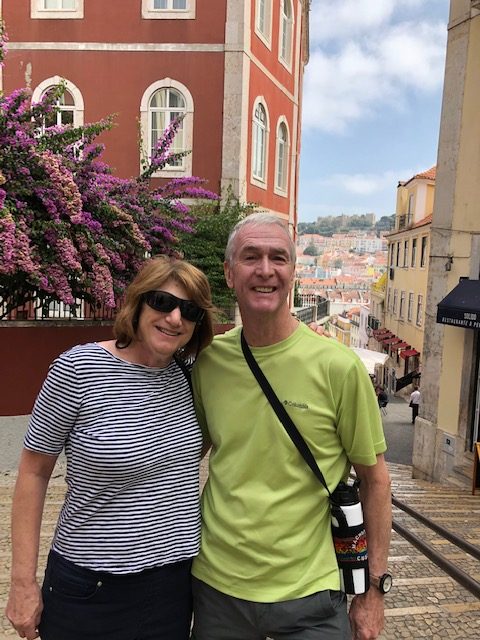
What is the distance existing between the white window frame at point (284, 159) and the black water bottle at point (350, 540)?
15455 mm

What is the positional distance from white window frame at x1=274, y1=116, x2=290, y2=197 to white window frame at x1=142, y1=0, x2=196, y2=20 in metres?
4.15

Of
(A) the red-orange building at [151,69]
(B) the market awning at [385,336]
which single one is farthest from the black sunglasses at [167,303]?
(B) the market awning at [385,336]

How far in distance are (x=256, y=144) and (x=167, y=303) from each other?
13.8 meters

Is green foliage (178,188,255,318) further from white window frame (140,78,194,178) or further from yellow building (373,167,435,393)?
yellow building (373,167,435,393)

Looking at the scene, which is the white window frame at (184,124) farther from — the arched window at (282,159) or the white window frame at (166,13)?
the arched window at (282,159)

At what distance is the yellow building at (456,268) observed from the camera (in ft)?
30.2

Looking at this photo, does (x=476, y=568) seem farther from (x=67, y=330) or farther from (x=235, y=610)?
(x=67, y=330)

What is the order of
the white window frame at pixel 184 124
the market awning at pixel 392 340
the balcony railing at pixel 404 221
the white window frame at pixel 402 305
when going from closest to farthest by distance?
the white window frame at pixel 184 124 → the balcony railing at pixel 404 221 → the white window frame at pixel 402 305 → the market awning at pixel 392 340

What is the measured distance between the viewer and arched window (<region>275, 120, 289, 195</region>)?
16.8 m

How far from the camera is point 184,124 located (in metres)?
13.9

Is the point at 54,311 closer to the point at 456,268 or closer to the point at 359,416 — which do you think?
the point at 456,268

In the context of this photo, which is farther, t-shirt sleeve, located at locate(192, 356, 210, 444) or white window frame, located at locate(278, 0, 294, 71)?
white window frame, located at locate(278, 0, 294, 71)

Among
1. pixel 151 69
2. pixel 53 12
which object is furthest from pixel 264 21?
pixel 53 12

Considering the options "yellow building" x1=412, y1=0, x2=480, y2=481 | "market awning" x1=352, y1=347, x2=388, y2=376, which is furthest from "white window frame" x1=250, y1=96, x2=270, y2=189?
"market awning" x1=352, y1=347, x2=388, y2=376
